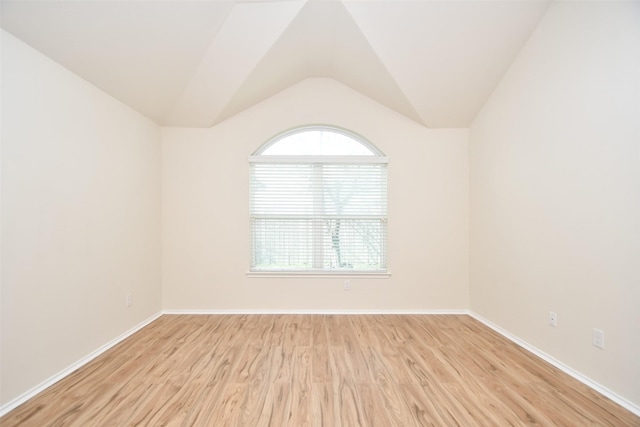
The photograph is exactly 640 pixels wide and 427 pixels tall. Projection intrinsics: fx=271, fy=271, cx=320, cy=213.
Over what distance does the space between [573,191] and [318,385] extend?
2368 millimetres

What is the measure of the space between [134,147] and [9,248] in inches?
60.2

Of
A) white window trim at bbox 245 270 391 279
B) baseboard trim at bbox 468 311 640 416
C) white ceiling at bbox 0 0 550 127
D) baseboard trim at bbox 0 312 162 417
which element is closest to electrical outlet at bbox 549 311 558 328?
baseboard trim at bbox 468 311 640 416

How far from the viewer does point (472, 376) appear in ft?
6.63

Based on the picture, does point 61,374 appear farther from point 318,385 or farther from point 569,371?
point 569,371

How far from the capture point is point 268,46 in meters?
2.60

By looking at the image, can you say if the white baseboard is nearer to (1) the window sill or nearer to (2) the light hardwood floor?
(1) the window sill

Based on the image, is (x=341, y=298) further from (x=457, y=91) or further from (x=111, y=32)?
(x=111, y=32)

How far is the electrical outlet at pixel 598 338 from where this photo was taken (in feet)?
6.08

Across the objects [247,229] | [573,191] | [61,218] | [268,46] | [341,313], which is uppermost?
[268,46]

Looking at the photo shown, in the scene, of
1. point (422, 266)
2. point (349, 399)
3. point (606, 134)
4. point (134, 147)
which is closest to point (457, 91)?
point (606, 134)

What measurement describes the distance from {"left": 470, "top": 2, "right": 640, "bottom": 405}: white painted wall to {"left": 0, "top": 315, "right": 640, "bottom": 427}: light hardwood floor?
33cm

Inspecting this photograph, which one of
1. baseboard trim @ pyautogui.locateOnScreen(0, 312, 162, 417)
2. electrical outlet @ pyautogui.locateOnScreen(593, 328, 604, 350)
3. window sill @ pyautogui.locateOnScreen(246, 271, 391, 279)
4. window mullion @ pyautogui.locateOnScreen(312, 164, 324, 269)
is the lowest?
baseboard trim @ pyautogui.locateOnScreen(0, 312, 162, 417)

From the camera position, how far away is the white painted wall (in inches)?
67.5

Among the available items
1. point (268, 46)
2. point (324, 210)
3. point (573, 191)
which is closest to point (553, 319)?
point (573, 191)
